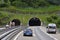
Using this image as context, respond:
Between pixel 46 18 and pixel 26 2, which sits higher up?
pixel 26 2

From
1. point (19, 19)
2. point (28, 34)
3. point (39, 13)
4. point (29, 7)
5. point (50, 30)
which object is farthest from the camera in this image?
point (29, 7)

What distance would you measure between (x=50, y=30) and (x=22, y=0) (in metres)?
84.8

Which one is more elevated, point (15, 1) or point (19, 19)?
point (15, 1)

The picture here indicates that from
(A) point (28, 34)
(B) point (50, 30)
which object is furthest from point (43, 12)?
(A) point (28, 34)

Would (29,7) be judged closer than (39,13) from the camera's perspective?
No

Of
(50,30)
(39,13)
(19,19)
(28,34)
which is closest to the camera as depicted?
(28,34)

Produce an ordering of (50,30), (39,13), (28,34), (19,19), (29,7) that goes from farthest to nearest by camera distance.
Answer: (29,7) → (39,13) → (19,19) → (50,30) → (28,34)

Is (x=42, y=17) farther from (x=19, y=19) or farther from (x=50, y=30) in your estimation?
(x=50, y=30)

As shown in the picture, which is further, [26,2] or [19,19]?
[26,2]

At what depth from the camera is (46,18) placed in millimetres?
101000

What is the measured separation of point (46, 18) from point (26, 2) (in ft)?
120

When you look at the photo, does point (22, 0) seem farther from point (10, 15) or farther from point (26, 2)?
point (10, 15)

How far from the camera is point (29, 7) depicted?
5148 inches

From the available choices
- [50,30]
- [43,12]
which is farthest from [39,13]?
[50,30]
